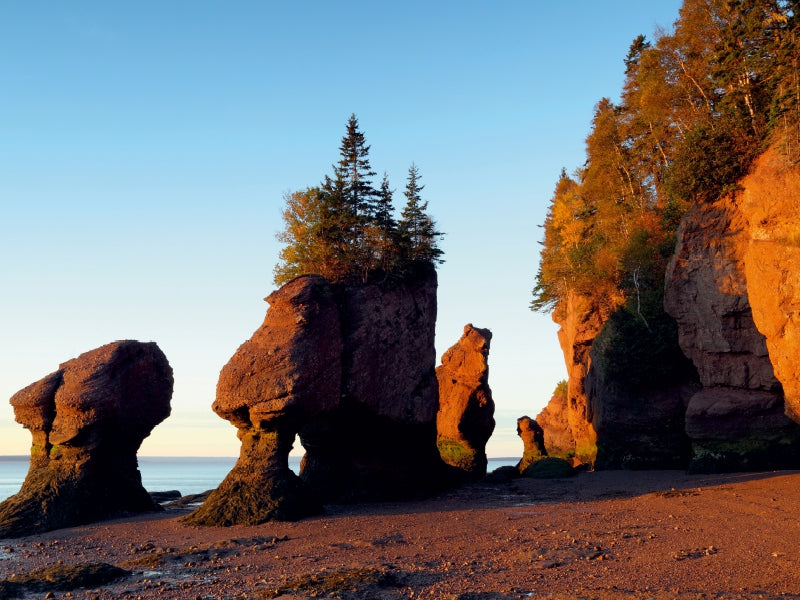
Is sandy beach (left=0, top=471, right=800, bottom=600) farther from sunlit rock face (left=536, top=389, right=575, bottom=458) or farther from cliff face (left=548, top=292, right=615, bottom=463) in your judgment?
sunlit rock face (left=536, top=389, right=575, bottom=458)

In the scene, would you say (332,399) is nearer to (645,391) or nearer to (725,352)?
(725,352)

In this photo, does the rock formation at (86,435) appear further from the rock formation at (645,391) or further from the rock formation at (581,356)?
the rock formation at (581,356)

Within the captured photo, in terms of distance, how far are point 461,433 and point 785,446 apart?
20.6 meters

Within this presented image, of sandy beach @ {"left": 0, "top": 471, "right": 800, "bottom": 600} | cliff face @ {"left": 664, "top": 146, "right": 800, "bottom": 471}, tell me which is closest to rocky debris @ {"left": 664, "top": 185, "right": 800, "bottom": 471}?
cliff face @ {"left": 664, "top": 146, "right": 800, "bottom": 471}

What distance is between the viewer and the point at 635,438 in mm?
39281

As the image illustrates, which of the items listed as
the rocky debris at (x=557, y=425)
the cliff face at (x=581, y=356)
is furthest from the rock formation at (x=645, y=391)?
the rocky debris at (x=557, y=425)

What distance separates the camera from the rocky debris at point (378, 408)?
2875cm

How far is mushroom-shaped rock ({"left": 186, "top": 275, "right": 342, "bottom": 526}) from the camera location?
23344 millimetres

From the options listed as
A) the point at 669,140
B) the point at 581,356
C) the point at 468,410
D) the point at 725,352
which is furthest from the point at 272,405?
the point at 581,356

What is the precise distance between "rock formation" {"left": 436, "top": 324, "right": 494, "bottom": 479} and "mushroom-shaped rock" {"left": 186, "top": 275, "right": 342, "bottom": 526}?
66.4ft

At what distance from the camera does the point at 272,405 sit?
78.8ft

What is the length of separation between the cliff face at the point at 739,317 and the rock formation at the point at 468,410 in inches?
615

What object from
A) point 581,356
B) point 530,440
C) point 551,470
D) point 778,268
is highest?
point 778,268

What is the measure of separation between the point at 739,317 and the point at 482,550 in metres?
19.4
